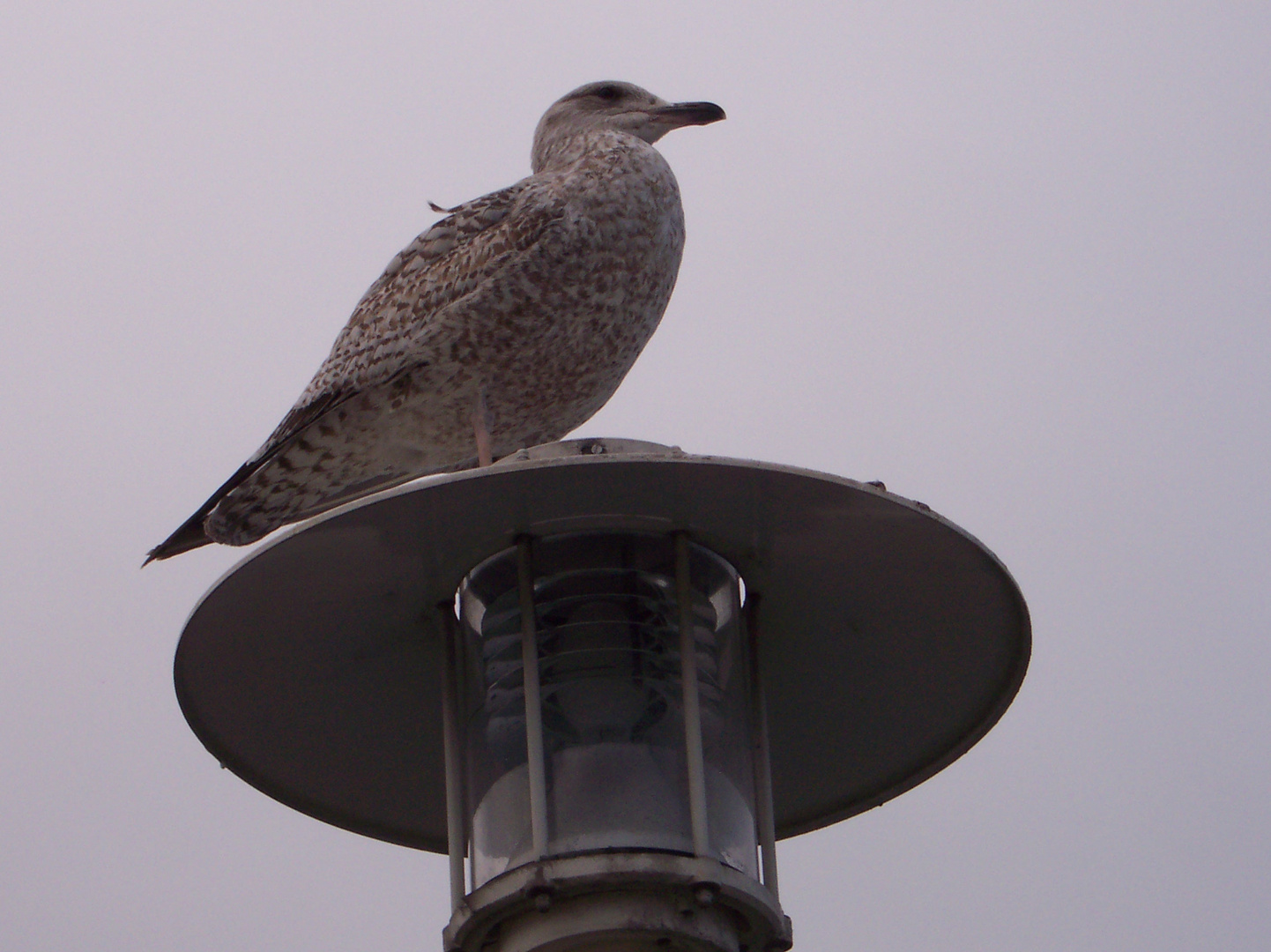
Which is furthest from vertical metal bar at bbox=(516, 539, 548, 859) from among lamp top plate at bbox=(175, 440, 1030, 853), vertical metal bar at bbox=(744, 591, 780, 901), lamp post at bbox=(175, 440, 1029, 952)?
vertical metal bar at bbox=(744, 591, 780, 901)

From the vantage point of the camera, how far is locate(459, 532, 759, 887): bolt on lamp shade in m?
3.56

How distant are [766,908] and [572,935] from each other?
0.42 meters

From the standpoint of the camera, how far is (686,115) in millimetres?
6172

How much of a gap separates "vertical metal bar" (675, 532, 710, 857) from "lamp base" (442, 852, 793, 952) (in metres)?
0.07

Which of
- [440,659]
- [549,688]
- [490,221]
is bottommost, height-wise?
[549,688]

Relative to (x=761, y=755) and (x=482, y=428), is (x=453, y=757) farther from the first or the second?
(x=482, y=428)

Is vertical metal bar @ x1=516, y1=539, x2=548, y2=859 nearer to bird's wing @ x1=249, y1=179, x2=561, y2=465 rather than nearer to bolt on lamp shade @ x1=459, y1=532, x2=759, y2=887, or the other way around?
bolt on lamp shade @ x1=459, y1=532, x2=759, y2=887

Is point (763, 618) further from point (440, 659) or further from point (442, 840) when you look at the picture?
point (442, 840)

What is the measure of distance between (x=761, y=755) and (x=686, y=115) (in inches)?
118

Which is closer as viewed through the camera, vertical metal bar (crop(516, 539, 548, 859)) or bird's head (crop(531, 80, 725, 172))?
vertical metal bar (crop(516, 539, 548, 859))

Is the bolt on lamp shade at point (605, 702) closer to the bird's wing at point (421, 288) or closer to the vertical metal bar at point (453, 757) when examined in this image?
the vertical metal bar at point (453, 757)

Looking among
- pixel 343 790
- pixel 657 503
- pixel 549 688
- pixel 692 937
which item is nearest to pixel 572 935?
pixel 692 937

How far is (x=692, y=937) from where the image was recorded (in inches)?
134

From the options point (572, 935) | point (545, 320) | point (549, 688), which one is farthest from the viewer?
point (545, 320)
